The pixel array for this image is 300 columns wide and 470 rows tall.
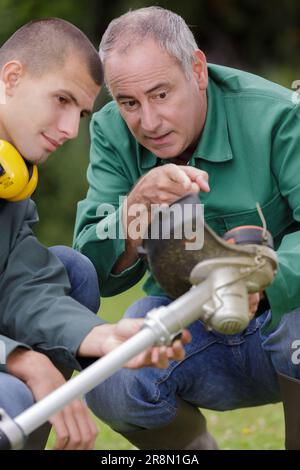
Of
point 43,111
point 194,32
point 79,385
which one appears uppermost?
point 43,111

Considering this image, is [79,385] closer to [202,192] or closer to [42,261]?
[42,261]

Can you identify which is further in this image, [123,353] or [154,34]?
[154,34]

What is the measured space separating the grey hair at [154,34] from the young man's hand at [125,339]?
1057 mm

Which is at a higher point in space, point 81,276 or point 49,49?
point 49,49

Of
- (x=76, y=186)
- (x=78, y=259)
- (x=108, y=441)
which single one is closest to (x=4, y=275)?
(x=78, y=259)

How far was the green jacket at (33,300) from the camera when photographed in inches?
120

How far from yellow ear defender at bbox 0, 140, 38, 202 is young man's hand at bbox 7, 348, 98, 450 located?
0.46 m

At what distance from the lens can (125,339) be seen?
2.88 metres

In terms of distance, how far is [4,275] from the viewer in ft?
10.7

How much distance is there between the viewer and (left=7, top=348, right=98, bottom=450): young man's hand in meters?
2.94

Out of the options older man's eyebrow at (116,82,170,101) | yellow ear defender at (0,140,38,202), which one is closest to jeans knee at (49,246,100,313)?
yellow ear defender at (0,140,38,202)

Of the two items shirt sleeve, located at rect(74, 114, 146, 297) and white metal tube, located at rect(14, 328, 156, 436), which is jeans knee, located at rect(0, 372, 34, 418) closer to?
white metal tube, located at rect(14, 328, 156, 436)

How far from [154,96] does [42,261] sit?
27.0 inches

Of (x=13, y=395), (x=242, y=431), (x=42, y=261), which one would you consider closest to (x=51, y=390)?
(x=13, y=395)
